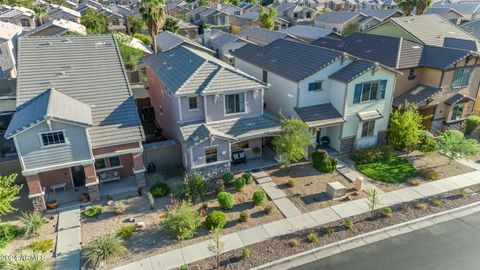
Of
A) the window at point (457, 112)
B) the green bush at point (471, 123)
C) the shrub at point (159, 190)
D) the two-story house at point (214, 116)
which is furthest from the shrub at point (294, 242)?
the green bush at point (471, 123)

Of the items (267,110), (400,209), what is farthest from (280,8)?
(400,209)

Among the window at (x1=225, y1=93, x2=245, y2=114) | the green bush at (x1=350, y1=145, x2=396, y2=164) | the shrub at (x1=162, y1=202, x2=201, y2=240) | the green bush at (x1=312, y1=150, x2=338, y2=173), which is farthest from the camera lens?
the green bush at (x1=350, y1=145, x2=396, y2=164)

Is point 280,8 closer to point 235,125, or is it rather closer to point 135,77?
point 135,77

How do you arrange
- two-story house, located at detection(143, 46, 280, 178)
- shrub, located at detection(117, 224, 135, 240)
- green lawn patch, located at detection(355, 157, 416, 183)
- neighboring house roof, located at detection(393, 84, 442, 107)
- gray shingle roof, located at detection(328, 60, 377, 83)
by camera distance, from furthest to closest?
neighboring house roof, located at detection(393, 84, 442, 107), gray shingle roof, located at detection(328, 60, 377, 83), green lawn patch, located at detection(355, 157, 416, 183), two-story house, located at detection(143, 46, 280, 178), shrub, located at detection(117, 224, 135, 240)

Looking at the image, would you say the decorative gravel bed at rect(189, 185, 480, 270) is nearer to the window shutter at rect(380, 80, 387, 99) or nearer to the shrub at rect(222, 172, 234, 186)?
the shrub at rect(222, 172, 234, 186)

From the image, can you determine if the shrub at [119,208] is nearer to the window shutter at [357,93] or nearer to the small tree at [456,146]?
the window shutter at [357,93]

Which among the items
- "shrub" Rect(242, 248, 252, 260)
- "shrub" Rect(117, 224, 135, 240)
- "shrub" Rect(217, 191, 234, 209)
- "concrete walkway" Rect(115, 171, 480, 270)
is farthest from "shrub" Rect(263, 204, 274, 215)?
"shrub" Rect(117, 224, 135, 240)
